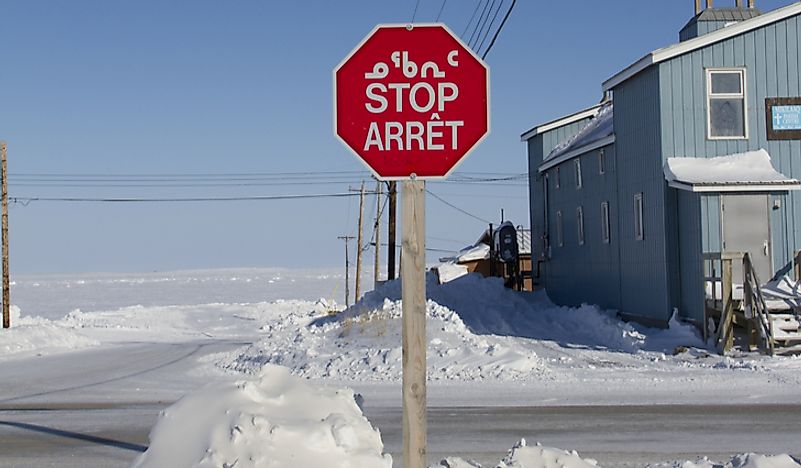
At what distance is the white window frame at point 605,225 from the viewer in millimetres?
29234

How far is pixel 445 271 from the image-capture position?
161 feet

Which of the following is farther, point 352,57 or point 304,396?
point 304,396

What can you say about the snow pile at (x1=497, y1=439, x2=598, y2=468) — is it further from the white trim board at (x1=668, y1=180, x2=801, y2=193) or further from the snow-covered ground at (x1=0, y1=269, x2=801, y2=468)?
the white trim board at (x1=668, y1=180, x2=801, y2=193)

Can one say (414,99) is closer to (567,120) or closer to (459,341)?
(459,341)

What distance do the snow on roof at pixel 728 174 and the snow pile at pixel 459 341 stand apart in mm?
3345

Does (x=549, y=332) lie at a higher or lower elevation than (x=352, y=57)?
lower

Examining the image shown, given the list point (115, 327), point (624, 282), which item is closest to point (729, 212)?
point (624, 282)

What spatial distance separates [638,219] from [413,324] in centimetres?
2172

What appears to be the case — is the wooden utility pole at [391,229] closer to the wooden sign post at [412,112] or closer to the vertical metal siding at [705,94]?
the vertical metal siding at [705,94]

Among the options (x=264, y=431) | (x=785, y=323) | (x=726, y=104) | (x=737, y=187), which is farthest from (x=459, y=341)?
(x=264, y=431)

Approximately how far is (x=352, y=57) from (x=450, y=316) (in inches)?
835

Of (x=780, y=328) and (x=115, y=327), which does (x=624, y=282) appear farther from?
(x=115, y=327)

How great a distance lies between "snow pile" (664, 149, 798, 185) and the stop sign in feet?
59.1

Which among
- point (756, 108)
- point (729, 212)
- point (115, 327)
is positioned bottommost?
point (115, 327)
